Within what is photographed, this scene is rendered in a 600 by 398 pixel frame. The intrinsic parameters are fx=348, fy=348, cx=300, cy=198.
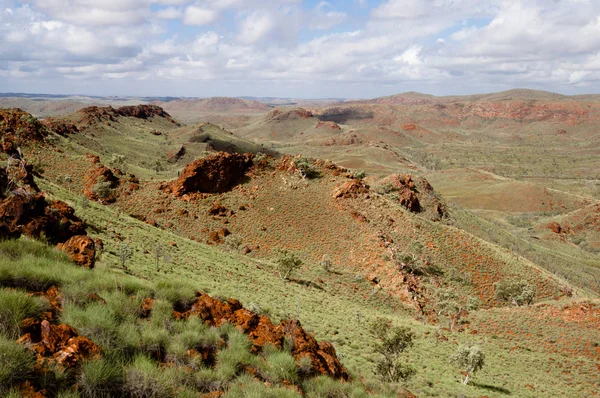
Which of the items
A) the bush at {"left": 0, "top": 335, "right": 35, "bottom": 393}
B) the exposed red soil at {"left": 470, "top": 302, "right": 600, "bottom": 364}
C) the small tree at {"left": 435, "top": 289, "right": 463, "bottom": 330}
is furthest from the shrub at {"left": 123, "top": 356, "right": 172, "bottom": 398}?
the exposed red soil at {"left": 470, "top": 302, "right": 600, "bottom": 364}

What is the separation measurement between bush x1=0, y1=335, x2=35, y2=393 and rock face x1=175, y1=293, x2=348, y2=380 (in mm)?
2933

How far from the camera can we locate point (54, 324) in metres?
5.10

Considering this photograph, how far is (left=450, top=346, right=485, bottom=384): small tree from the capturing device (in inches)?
633

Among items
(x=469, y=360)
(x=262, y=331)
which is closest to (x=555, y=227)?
(x=469, y=360)

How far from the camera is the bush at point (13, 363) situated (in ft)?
12.3

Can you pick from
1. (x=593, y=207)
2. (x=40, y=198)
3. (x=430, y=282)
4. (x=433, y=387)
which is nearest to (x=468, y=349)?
(x=433, y=387)

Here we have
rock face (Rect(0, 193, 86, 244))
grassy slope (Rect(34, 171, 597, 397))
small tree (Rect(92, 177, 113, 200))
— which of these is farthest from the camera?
small tree (Rect(92, 177, 113, 200))

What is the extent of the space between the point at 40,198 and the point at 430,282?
27.3 m

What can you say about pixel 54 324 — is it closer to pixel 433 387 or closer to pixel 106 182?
pixel 433 387

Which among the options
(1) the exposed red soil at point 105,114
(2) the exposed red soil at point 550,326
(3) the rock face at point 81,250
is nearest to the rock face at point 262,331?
(3) the rock face at point 81,250

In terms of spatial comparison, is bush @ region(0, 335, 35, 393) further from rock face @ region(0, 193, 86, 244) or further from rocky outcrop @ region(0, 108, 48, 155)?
rocky outcrop @ region(0, 108, 48, 155)

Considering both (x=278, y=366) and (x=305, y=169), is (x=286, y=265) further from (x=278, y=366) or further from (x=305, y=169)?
(x=278, y=366)

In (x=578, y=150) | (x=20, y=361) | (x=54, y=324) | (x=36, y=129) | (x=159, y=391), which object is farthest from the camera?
(x=578, y=150)

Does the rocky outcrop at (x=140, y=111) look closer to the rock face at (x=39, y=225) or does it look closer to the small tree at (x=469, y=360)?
the rock face at (x=39, y=225)
